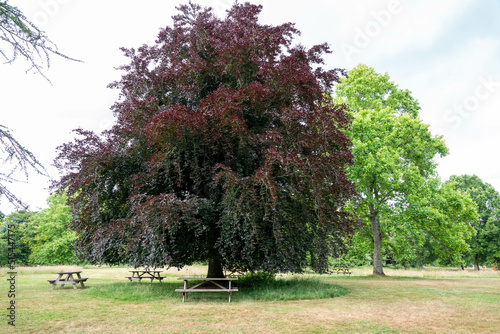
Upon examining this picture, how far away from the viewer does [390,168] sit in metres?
18.8

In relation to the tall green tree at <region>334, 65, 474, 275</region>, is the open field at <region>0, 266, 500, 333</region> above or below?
below

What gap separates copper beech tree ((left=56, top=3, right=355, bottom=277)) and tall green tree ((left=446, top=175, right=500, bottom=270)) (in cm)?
3420

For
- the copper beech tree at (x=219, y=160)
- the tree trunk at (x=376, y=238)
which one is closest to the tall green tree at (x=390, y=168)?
the tree trunk at (x=376, y=238)

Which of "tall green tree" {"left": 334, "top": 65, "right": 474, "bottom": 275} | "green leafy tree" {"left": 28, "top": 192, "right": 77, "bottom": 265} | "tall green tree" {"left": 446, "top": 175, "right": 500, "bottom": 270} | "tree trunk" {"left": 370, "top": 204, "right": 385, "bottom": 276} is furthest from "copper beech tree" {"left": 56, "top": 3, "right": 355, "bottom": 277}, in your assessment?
"tall green tree" {"left": 446, "top": 175, "right": 500, "bottom": 270}

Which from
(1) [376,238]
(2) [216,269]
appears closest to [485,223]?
(1) [376,238]

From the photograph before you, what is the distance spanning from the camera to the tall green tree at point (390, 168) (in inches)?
736

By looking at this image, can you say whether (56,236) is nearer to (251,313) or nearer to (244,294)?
(244,294)

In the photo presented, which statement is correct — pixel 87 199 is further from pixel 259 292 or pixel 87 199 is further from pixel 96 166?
pixel 259 292

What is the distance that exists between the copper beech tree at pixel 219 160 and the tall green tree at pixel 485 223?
112ft

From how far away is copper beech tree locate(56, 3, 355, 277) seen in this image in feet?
32.1

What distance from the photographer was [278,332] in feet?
19.4

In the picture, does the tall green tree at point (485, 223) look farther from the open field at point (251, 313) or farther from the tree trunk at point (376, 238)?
the open field at point (251, 313)

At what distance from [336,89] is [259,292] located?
17699mm

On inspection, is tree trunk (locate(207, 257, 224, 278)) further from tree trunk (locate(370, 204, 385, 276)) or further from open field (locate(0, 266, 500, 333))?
tree trunk (locate(370, 204, 385, 276))
